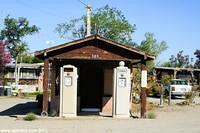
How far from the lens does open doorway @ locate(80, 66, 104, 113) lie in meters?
23.7

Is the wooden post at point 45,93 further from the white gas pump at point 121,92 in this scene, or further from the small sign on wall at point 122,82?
the small sign on wall at point 122,82

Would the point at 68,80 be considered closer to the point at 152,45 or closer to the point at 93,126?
the point at 93,126

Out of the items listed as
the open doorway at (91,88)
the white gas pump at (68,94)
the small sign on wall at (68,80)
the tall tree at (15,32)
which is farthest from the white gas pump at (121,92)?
the tall tree at (15,32)

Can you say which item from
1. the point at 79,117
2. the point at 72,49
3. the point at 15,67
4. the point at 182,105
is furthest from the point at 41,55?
the point at 15,67

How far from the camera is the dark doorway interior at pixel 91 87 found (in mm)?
23734

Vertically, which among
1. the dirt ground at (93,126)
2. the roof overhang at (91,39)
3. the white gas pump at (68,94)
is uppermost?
the roof overhang at (91,39)

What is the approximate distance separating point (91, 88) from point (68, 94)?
3.17 m

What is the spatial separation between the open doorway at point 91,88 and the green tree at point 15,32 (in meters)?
32.6

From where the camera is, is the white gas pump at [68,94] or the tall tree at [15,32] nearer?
the white gas pump at [68,94]

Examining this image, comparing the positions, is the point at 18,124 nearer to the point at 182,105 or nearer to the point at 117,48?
the point at 117,48

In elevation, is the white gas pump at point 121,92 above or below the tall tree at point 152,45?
below

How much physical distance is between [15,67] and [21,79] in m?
3.49

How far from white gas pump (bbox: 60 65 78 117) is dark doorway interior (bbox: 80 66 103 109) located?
9.25 feet

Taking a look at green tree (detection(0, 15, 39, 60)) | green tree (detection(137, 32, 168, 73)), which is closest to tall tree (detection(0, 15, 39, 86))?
green tree (detection(0, 15, 39, 60))
